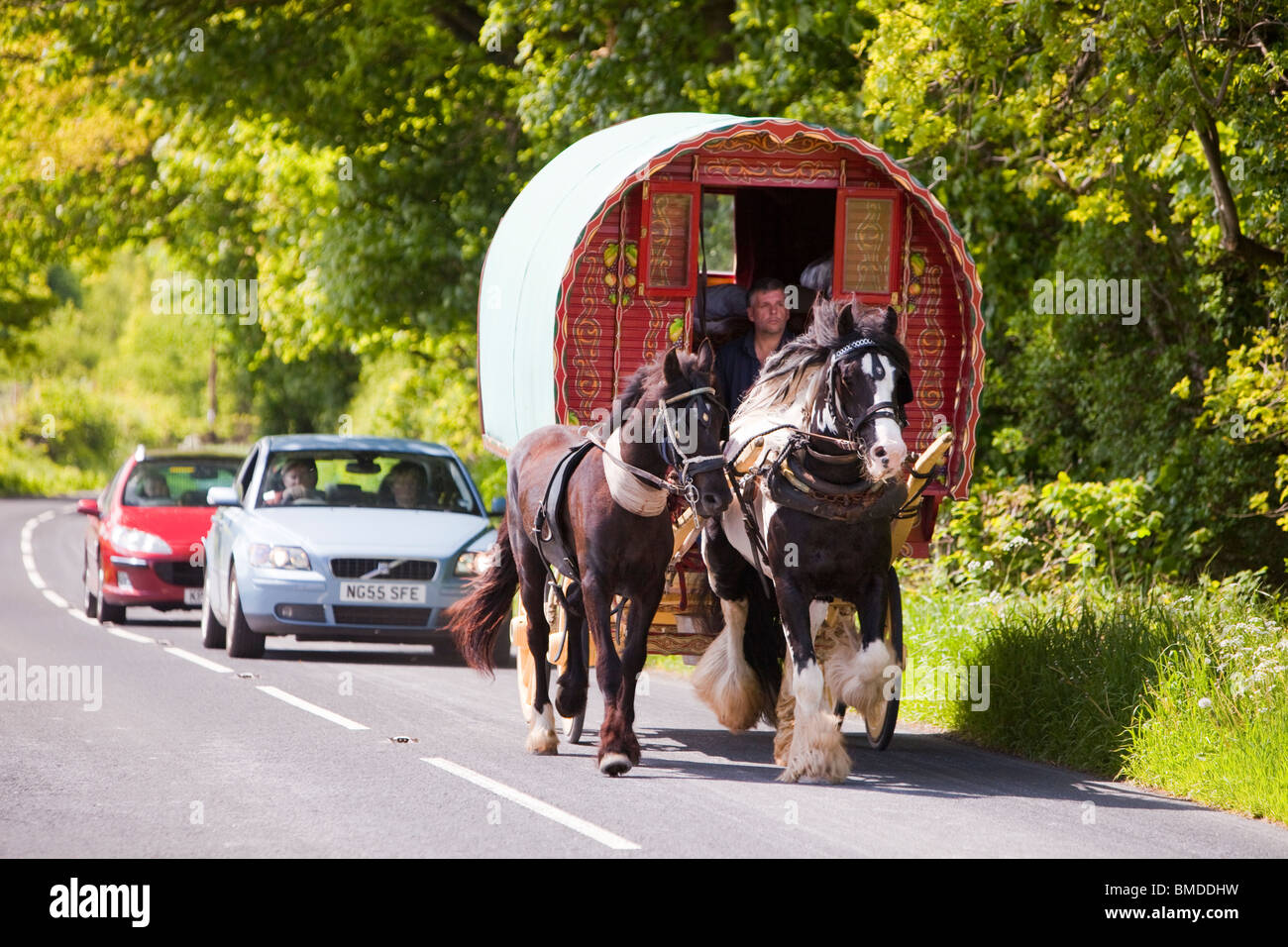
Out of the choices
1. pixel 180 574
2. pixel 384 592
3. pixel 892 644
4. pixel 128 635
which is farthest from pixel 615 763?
pixel 180 574

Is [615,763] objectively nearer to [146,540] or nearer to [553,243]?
[553,243]

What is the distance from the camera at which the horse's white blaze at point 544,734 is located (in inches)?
381

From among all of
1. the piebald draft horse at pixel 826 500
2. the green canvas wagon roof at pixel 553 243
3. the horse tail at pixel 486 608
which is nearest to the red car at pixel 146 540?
the green canvas wagon roof at pixel 553 243

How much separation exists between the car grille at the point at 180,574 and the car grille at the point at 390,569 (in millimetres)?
3601

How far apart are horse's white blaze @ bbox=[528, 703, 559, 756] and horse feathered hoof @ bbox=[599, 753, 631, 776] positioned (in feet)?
2.96

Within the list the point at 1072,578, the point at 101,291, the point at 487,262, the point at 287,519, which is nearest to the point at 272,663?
the point at 287,519

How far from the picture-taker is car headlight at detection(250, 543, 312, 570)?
44.8 feet

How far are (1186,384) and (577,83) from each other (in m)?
8.61

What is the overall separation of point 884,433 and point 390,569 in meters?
6.42

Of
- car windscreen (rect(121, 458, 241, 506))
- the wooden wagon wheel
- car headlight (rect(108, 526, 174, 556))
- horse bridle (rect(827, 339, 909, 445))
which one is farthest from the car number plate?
horse bridle (rect(827, 339, 909, 445))

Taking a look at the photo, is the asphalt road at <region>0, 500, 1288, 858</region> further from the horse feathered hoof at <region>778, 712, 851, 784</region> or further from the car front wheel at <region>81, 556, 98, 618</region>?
the car front wheel at <region>81, 556, 98, 618</region>

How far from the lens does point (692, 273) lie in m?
10.6

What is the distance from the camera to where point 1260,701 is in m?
8.74
